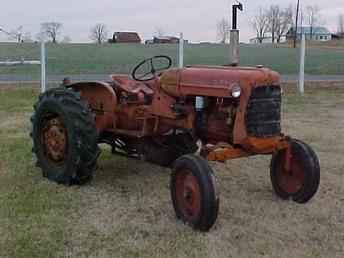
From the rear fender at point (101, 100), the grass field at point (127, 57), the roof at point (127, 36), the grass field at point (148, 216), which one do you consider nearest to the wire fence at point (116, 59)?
the grass field at point (127, 57)

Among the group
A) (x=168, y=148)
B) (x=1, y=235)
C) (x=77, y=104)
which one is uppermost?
(x=77, y=104)

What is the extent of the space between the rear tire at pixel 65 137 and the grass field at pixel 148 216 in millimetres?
152

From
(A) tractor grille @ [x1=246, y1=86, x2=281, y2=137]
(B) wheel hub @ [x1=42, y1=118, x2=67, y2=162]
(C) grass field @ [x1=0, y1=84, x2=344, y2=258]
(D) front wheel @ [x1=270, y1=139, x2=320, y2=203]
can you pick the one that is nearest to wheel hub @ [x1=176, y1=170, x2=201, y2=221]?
(C) grass field @ [x1=0, y1=84, x2=344, y2=258]

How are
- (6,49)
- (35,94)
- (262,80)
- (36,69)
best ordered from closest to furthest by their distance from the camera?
1. (262,80)
2. (35,94)
3. (36,69)
4. (6,49)

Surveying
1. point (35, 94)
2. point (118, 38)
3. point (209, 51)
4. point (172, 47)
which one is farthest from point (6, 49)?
point (118, 38)

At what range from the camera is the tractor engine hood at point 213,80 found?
419 cm

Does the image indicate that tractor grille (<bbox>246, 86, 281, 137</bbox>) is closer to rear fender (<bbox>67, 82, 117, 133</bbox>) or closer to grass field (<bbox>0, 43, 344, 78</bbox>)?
rear fender (<bbox>67, 82, 117, 133</bbox>)

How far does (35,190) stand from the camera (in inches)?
197

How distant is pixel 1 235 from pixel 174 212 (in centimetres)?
133

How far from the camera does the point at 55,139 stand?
5270mm

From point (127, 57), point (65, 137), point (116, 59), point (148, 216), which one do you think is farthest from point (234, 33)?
point (127, 57)

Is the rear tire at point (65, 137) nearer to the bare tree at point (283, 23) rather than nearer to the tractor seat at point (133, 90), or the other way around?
the tractor seat at point (133, 90)

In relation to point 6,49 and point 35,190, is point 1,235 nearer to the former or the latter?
point 35,190

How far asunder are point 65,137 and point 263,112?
1.89 m
